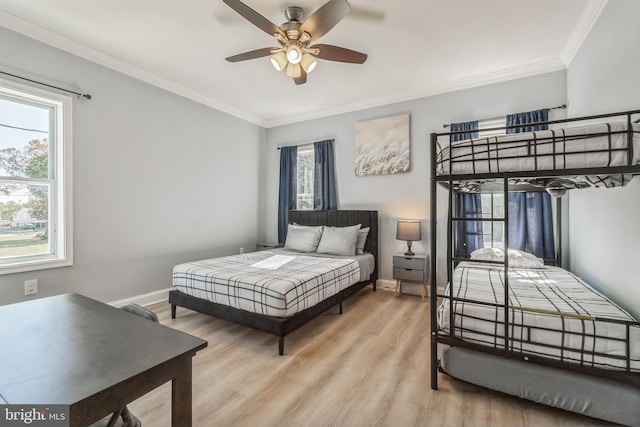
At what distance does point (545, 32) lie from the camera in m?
2.69

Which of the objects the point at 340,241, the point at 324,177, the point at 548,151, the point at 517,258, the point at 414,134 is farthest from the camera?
the point at 324,177

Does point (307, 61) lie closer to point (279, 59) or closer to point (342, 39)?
point (279, 59)

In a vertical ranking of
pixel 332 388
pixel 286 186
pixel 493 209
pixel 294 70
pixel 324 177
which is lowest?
pixel 332 388

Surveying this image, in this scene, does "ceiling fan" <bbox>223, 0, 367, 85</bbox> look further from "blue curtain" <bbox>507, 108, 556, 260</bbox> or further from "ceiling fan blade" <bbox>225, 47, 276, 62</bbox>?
"blue curtain" <bbox>507, 108, 556, 260</bbox>

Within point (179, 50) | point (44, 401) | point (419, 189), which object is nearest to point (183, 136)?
point (179, 50)

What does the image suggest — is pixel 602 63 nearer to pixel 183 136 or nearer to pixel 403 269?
pixel 403 269

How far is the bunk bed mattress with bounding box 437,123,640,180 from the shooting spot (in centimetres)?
143

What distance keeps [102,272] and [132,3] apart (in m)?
2.62

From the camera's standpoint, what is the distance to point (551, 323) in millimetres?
1586

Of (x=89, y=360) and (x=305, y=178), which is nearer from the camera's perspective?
(x=89, y=360)

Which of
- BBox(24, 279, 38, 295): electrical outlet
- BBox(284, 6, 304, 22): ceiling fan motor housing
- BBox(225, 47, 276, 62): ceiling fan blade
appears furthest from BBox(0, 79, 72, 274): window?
BBox(284, 6, 304, 22): ceiling fan motor housing

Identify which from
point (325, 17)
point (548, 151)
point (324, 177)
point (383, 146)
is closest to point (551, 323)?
point (548, 151)

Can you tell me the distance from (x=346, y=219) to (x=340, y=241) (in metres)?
0.54

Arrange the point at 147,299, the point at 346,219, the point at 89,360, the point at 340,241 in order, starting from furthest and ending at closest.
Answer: the point at 346,219, the point at 340,241, the point at 147,299, the point at 89,360
